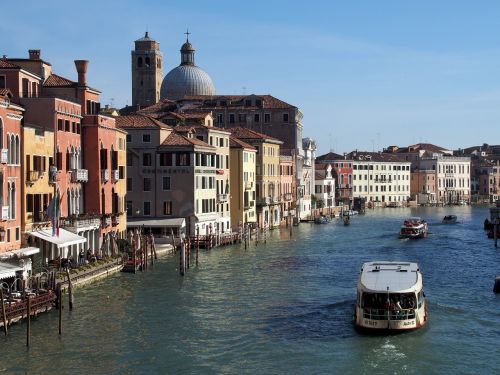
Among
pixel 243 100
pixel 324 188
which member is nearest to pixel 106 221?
pixel 243 100

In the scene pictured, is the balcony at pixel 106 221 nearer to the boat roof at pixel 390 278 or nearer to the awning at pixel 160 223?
the awning at pixel 160 223

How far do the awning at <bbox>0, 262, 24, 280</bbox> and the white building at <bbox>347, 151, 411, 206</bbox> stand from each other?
8057 cm

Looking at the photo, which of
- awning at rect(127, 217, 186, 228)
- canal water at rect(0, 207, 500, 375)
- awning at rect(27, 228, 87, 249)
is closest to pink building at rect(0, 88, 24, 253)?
awning at rect(27, 228, 87, 249)

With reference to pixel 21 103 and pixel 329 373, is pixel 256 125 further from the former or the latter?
pixel 329 373

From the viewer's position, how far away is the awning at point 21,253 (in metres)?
26.5

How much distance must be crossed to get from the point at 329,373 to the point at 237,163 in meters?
36.6

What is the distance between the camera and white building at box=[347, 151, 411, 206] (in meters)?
106

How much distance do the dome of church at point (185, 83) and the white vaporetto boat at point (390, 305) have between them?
55780 millimetres

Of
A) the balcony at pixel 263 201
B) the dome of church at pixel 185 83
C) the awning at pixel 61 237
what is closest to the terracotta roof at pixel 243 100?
the dome of church at pixel 185 83

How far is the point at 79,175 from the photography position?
35188 mm

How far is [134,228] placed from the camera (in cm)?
4528

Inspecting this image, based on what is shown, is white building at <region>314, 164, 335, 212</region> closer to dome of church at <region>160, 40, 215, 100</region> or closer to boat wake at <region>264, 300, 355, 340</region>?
dome of church at <region>160, 40, 215, 100</region>

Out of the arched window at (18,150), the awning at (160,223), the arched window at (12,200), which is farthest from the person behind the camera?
the awning at (160,223)

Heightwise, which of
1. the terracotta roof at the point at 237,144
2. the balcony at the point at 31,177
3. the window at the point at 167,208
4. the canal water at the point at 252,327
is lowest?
the canal water at the point at 252,327
